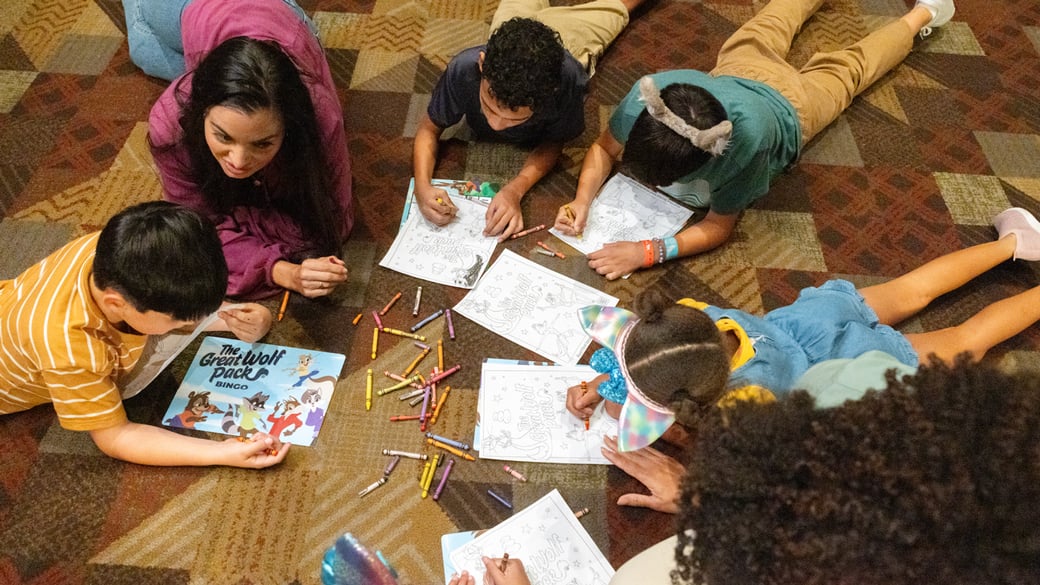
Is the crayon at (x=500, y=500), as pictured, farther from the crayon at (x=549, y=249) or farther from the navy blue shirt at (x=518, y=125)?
the navy blue shirt at (x=518, y=125)

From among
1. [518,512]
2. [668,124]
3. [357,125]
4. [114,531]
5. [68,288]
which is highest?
[668,124]

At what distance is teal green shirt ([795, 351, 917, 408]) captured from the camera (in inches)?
39.8

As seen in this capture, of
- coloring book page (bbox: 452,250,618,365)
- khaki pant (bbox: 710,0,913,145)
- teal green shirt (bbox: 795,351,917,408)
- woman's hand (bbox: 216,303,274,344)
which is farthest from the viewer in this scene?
khaki pant (bbox: 710,0,913,145)

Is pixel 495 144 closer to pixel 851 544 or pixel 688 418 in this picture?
pixel 688 418

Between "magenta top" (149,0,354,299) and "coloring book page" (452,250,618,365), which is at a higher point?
"magenta top" (149,0,354,299)

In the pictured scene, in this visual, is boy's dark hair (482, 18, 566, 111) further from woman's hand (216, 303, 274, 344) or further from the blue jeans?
woman's hand (216, 303, 274, 344)

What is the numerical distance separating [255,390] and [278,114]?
0.56m

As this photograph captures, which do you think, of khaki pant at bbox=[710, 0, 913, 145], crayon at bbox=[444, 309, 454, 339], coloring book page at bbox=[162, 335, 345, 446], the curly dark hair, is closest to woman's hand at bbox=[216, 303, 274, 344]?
coloring book page at bbox=[162, 335, 345, 446]

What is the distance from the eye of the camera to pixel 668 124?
1.34 m

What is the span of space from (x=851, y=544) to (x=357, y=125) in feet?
5.41

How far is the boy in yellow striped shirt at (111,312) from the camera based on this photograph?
1.05 m

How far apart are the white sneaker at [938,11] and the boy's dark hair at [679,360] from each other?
1.76m

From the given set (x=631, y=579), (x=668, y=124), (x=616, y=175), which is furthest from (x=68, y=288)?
(x=616, y=175)

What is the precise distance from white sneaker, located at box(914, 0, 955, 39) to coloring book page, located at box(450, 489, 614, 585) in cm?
202
